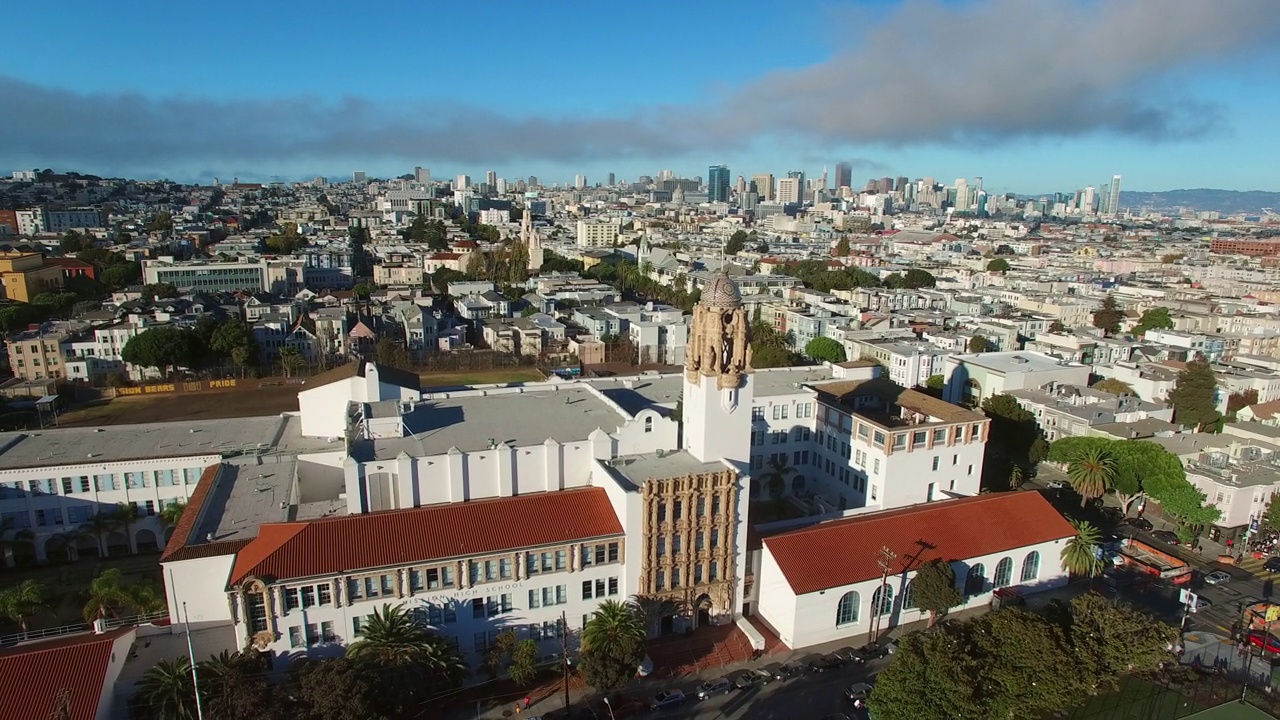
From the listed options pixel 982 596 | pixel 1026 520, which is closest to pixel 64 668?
pixel 982 596

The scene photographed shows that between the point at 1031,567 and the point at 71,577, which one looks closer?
the point at 71,577

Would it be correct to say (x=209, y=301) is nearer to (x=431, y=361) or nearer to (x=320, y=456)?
(x=431, y=361)

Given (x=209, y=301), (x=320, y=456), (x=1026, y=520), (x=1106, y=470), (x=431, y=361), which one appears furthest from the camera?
(x=209, y=301)

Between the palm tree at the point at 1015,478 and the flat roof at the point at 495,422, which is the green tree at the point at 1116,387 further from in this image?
the flat roof at the point at 495,422

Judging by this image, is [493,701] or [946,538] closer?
[493,701]

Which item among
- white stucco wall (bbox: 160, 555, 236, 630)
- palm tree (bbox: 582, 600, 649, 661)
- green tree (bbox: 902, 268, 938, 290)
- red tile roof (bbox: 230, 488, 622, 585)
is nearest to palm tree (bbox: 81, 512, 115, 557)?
white stucco wall (bbox: 160, 555, 236, 630)

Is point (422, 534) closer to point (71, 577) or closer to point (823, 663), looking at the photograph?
point (823, 663)

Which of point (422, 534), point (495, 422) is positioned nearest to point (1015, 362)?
point (495, 422)
